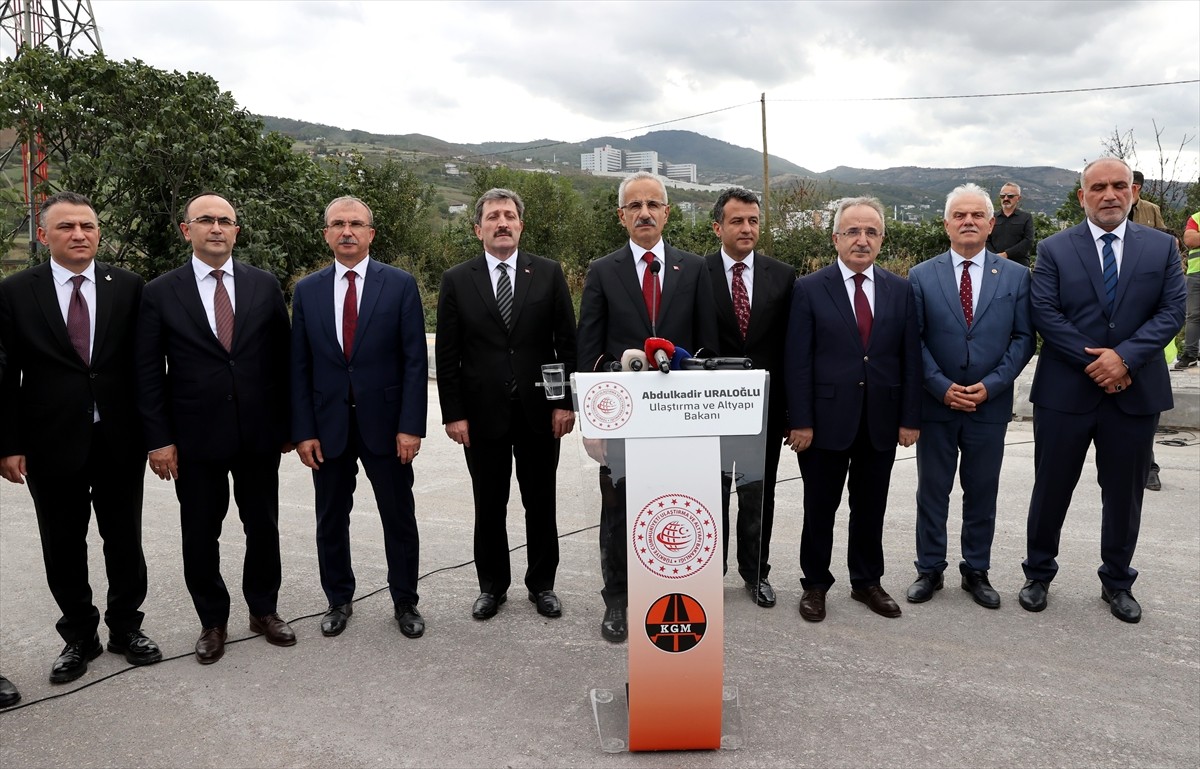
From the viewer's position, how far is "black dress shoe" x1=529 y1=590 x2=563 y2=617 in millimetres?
4262

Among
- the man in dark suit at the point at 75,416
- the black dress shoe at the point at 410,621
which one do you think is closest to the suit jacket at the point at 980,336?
the black dress shoe at the point at 410,621

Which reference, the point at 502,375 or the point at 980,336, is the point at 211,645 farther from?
the point at 980,336

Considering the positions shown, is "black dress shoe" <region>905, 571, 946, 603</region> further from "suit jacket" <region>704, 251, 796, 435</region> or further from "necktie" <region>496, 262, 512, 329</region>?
"necktie" <region>496, 262, 512, 329</region>

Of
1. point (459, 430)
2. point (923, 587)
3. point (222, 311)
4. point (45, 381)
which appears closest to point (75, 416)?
point (45, 381)

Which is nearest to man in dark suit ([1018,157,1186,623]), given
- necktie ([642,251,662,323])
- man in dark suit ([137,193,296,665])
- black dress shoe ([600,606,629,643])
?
necktie ([642,251,662,323])

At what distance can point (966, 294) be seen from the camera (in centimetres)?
434

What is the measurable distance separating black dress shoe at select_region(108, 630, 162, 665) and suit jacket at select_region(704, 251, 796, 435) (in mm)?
2993

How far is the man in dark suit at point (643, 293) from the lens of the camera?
13.4ft

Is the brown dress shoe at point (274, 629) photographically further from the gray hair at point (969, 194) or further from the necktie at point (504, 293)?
the gray hair at point (969, 194)

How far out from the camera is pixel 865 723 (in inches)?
126

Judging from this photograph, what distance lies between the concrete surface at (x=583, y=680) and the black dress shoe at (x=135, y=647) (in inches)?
2.1

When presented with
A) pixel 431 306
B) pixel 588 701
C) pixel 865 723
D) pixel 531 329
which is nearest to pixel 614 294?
pixel 531 329

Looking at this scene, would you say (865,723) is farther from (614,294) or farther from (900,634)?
(614,294)

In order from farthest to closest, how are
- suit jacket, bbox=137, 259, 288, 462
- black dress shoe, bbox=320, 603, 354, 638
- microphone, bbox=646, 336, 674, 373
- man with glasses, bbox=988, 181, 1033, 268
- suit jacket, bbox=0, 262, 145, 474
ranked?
man with glasses, bbox=988, 181, 1033, 268
black dress shoe, bbox=320, 603, 354, 638
suit jacket, bbox=137, 259, 288, 462
suit jacket, bbox=0, 262, 145, 474
microphone, bbox=646, 336, 674, 373
